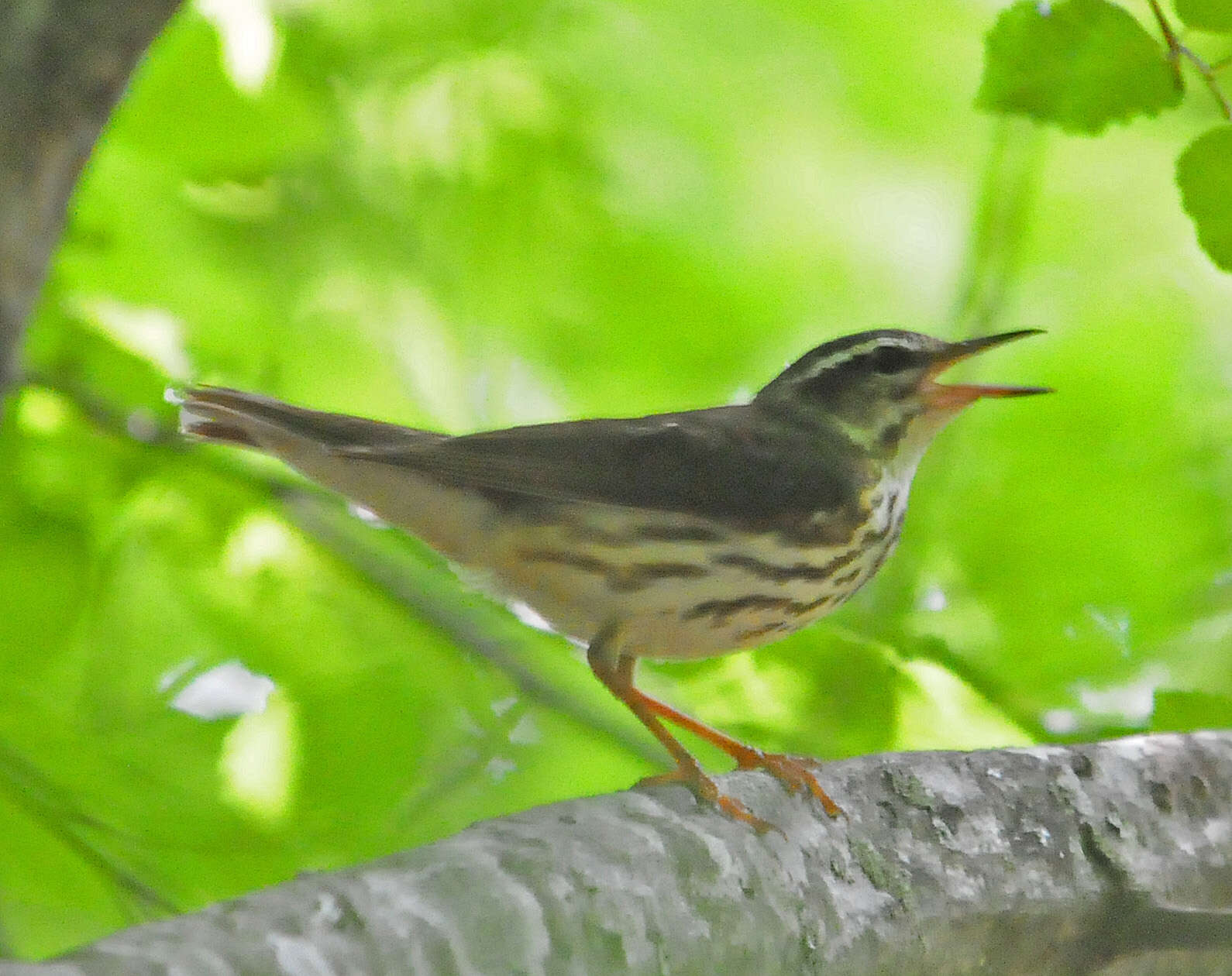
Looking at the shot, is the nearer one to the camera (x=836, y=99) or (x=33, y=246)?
(x=33, y=246)

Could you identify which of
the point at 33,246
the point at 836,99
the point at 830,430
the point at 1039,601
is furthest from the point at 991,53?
the point at 836,99

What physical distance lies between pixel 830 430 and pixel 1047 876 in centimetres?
200

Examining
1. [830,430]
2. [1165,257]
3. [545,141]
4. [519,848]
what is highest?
[545,141]

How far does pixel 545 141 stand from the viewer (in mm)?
6148

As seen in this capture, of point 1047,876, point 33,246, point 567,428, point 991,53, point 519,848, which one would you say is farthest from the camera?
point 567,428

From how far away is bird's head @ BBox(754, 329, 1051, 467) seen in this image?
4.53 meters

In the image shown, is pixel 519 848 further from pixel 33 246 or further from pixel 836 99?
pixel 836 99

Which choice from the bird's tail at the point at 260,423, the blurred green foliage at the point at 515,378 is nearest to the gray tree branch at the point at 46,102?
the bird's tail at the point at 260,423

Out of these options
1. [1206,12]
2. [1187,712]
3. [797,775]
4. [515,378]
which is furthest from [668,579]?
[515,378]

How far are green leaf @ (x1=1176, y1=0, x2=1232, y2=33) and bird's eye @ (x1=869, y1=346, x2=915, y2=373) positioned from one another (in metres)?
1.79

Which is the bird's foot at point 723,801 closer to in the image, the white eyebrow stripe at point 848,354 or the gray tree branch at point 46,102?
the gray tree branch at point 46,102

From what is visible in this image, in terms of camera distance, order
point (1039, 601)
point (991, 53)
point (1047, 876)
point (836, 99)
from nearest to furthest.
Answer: point (1047, 876) → point (991, 53) → point (1039, 601) → point (836, 99)

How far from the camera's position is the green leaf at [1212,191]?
2783mm

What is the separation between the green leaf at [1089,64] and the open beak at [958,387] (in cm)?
124
